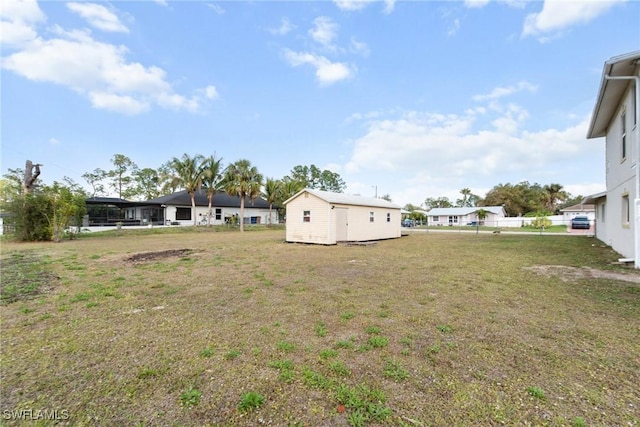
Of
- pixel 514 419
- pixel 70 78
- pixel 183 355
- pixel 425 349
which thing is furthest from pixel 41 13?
pixel 514 419

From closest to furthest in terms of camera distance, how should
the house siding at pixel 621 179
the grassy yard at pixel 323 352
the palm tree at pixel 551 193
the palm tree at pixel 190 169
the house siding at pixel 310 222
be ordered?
the grassy yard at pixel 323 352
the house siding at pixel 621 179
the house siding at pixel 310 222
the palm tree at pixel 190 169
the palm tree at pixel 551 193

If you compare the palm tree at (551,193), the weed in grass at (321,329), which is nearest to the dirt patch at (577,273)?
the weed in grass at (321,329)

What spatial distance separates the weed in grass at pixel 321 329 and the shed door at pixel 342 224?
1163 centimetres

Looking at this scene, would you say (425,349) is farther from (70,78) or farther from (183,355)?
(70,78)

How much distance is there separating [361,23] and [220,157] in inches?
763

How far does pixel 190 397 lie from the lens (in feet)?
7.47

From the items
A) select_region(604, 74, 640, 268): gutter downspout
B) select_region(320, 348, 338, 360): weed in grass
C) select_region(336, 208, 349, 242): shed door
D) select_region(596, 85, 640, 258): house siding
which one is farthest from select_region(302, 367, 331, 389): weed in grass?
select_region(336, 208, 349, 242): shed door

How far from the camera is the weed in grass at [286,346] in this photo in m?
3.09

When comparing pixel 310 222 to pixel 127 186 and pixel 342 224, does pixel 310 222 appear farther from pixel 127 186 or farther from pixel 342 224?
pixel 127 186

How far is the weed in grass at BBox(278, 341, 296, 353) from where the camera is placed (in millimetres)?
3085

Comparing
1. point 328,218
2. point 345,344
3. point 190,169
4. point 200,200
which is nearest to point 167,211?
point 200,200

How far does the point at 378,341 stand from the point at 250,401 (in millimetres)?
1678

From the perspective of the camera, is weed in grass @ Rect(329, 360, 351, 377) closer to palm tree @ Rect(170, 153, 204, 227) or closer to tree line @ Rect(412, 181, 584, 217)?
palm tree @ Rect(170, 153, 204, 227)

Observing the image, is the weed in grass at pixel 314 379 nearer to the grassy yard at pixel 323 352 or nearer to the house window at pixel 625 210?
the grassy yard at pixel 323 352
